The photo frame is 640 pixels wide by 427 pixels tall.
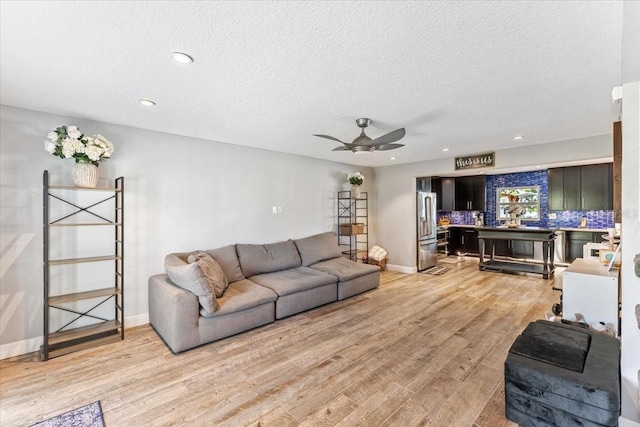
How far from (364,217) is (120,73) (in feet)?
17.0

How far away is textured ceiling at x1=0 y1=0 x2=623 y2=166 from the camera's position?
148 cm

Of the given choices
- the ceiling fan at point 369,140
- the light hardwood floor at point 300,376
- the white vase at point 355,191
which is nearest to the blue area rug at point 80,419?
the light hardwood floor at point 300,376

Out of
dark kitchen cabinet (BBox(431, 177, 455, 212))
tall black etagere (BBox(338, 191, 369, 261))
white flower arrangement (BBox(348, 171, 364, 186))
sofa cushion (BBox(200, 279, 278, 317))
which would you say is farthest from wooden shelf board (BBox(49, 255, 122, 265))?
dark kitchen cabinet (BBox(431, 177, 455, 212))

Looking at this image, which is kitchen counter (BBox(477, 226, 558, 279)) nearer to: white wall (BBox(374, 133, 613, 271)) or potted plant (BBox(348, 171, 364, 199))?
white wall (BBox(374, 133, 613, 271))

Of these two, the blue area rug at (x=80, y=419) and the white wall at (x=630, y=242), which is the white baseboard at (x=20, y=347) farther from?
the white wall at (x=630, y=242)

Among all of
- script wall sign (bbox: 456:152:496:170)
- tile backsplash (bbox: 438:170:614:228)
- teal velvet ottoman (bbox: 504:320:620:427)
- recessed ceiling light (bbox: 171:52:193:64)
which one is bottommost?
teal velvet ottoman (bbox: 504:320:620:427)

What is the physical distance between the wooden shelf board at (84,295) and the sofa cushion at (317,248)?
264 cm

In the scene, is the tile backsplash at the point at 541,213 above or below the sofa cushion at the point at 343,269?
above

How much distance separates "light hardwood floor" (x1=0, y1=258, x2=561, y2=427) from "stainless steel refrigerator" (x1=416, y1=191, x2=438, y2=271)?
8.41 feet

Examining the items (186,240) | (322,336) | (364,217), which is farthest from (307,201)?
(322,336)

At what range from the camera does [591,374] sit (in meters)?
1.69

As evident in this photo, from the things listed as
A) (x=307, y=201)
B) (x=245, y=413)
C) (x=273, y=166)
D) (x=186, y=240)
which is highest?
(x=273, y=166)

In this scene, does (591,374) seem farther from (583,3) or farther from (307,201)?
(307,201)

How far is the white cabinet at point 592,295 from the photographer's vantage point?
111 inches
